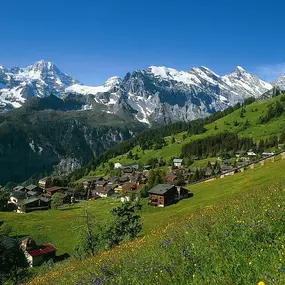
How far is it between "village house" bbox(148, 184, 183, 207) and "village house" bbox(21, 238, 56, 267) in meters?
39.5

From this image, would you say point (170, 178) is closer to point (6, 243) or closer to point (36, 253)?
point (36, 253)

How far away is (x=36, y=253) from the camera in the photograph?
76.9m

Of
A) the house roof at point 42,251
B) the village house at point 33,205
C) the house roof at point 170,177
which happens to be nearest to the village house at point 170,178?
the house roof at point 170,177

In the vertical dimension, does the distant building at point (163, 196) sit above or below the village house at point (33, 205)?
above

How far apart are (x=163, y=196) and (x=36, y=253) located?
4611cm

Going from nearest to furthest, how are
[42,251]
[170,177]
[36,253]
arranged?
[36,253] → [42,251] → [170,177]

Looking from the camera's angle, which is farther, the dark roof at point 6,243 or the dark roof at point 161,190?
the dark roof at point 161,190

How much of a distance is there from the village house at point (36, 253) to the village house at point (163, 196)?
39.5 metres

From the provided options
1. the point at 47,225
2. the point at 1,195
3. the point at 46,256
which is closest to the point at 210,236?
the point at 46,256

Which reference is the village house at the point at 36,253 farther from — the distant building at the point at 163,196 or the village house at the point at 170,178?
the village house at the point at 170,178

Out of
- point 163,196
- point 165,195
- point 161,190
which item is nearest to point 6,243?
point 163,196

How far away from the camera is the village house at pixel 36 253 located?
76.5 meters

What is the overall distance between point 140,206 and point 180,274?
9826 centimetres

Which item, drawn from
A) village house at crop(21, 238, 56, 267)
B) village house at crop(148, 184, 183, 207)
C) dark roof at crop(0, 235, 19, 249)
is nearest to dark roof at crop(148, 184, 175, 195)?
village house at crop(148, 184, 183, 207)
